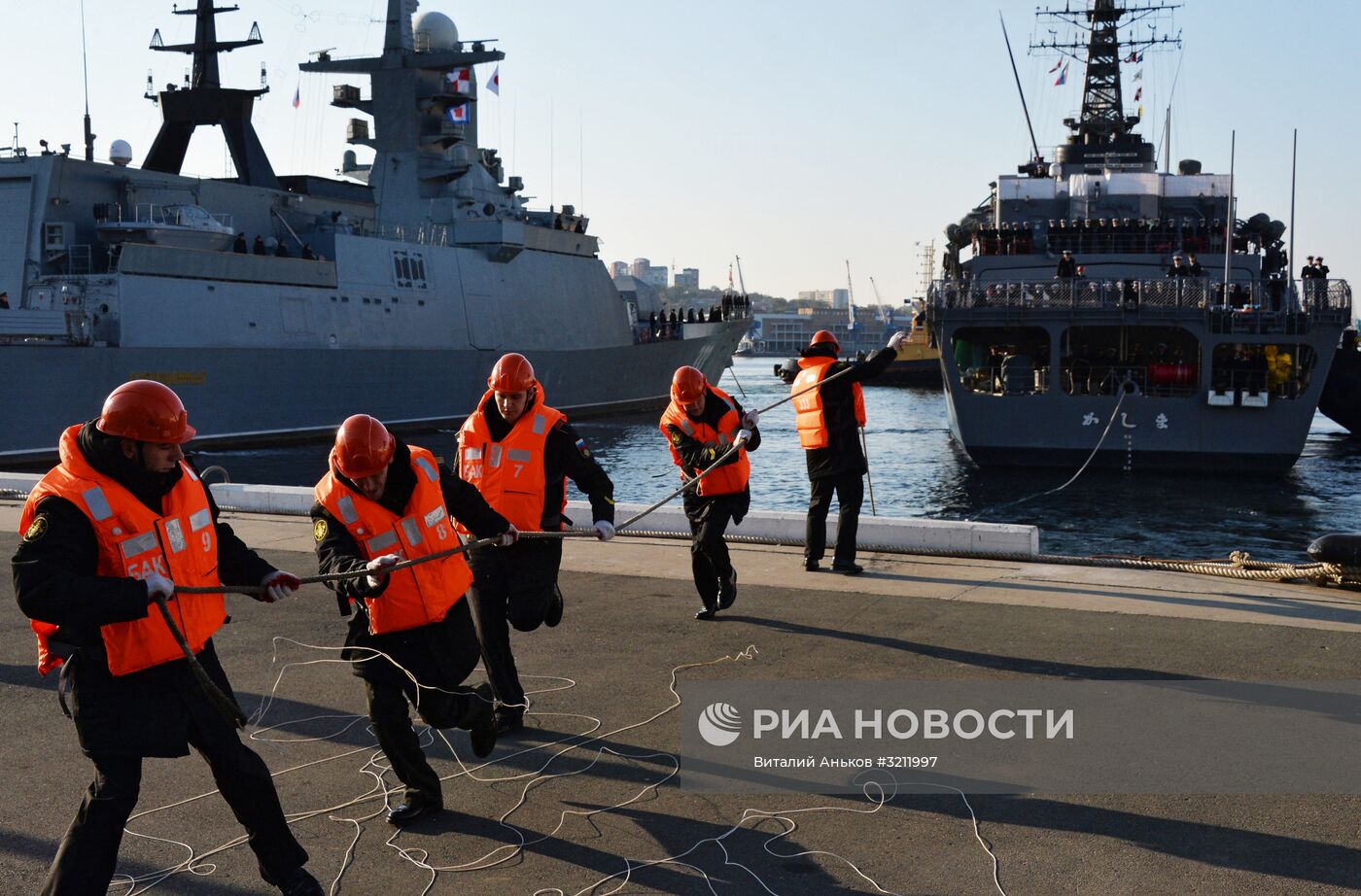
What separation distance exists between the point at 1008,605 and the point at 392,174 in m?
36.5

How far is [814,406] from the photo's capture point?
9.33 meters

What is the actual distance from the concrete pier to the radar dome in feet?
121

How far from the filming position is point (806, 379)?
9.50 metres

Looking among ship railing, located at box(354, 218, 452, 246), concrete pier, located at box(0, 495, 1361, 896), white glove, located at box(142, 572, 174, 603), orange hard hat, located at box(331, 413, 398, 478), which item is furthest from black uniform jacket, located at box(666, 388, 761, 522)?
ship railing, located at box(354, 218, 452, 246)

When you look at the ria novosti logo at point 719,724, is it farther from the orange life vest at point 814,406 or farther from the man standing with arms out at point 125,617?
the orange life vest at point 814,406

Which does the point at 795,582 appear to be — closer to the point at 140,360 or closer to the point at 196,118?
the point at 140,360

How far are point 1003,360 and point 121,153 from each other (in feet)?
72.0

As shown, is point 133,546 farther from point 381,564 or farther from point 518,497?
point 518,497

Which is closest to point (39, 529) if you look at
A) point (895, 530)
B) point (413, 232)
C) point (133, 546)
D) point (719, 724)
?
point (133, 546)

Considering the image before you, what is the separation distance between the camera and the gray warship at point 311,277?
2883cm

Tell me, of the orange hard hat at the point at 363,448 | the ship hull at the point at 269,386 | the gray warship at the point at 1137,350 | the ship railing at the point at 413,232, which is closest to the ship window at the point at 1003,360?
the gray warship at the point at 1137,350

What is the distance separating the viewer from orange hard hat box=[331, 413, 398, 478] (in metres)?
4.38

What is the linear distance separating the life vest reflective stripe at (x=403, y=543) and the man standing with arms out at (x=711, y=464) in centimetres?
340

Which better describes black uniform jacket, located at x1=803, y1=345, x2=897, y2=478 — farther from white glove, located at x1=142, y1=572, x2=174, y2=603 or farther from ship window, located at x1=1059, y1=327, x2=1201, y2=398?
ship window, located at x1=1059, y1=327, x2=1201, y2=398
